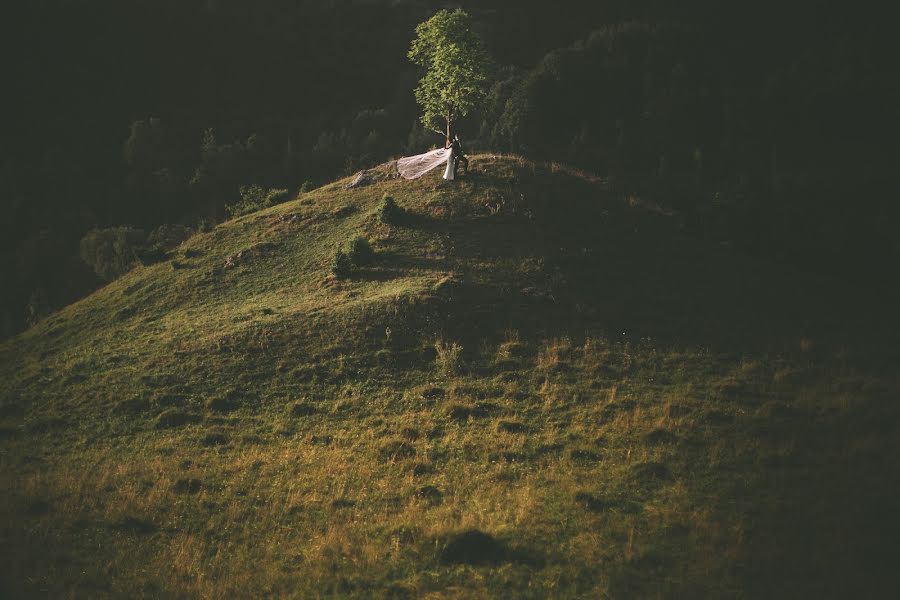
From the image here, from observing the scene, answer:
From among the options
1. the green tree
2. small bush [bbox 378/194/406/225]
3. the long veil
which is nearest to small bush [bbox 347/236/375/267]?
small bush [bbox 378/194/406/225]

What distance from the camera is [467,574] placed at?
37.0 ft

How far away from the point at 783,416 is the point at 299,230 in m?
27.8

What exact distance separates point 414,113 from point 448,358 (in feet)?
324

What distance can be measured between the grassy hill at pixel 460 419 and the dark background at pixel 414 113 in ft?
38.2

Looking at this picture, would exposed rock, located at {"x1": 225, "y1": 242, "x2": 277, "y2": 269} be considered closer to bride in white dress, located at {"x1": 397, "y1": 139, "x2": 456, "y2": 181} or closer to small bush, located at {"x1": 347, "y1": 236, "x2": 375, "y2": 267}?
small bush, located at {"x1": 347, "y1": 236, "x2": 375, "y2": 267}

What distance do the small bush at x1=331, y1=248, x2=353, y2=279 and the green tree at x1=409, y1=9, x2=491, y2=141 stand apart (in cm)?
1108

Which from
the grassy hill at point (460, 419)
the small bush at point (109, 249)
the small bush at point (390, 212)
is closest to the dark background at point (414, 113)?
the small bush at point (109, 249)

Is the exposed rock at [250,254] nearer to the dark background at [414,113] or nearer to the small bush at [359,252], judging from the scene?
the small bush at [359,252]

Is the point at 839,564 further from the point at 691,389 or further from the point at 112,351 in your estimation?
the point at 112,351

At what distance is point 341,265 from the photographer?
2969cm

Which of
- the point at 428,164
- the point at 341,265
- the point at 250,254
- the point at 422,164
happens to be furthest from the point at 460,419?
the point at 422,164

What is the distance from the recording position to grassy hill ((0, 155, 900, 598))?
11695 millimetres

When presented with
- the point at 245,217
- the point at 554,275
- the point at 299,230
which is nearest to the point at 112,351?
the point at 299,230

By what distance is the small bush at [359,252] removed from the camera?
2994 centimetres
